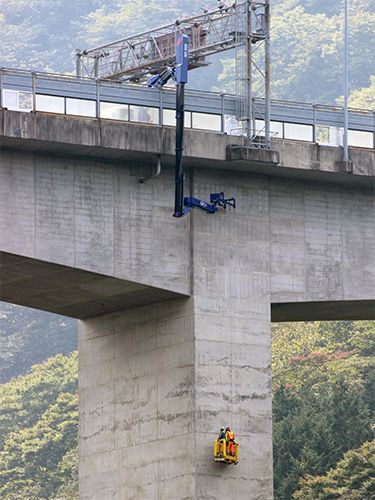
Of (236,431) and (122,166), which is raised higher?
(122,166)

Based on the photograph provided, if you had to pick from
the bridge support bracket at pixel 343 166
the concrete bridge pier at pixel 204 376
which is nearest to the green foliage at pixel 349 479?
the concrete bridge pier at pixel 204 376

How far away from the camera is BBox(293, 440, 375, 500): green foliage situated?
9319 cm

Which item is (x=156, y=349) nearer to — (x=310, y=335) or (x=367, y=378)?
(x=367, y=378)

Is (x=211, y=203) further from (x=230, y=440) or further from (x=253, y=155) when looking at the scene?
(x=230, y=440)

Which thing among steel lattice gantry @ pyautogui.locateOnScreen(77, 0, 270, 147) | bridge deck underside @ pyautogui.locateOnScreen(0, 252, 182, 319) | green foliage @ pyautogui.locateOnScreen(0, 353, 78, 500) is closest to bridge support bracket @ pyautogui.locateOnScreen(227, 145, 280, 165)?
steel lattice gantry @ pyautogui.locateOnScreen(77, 0, 270, 147)

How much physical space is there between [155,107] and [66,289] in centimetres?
613

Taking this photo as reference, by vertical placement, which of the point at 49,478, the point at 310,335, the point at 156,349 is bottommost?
the point at 156,349

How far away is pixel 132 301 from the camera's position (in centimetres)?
5397

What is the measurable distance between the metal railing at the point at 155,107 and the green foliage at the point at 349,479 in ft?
133

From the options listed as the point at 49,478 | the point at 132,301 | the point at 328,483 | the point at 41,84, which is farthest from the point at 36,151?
the point at 49,478

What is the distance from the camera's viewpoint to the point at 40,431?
14700 cm

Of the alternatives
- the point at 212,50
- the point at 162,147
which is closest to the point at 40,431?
the point at 212,50

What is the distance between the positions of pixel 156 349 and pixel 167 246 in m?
3.50

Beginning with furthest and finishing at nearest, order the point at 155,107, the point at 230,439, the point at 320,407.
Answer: the point at 320,407 < the point at 155,107 < the point at 230,439
